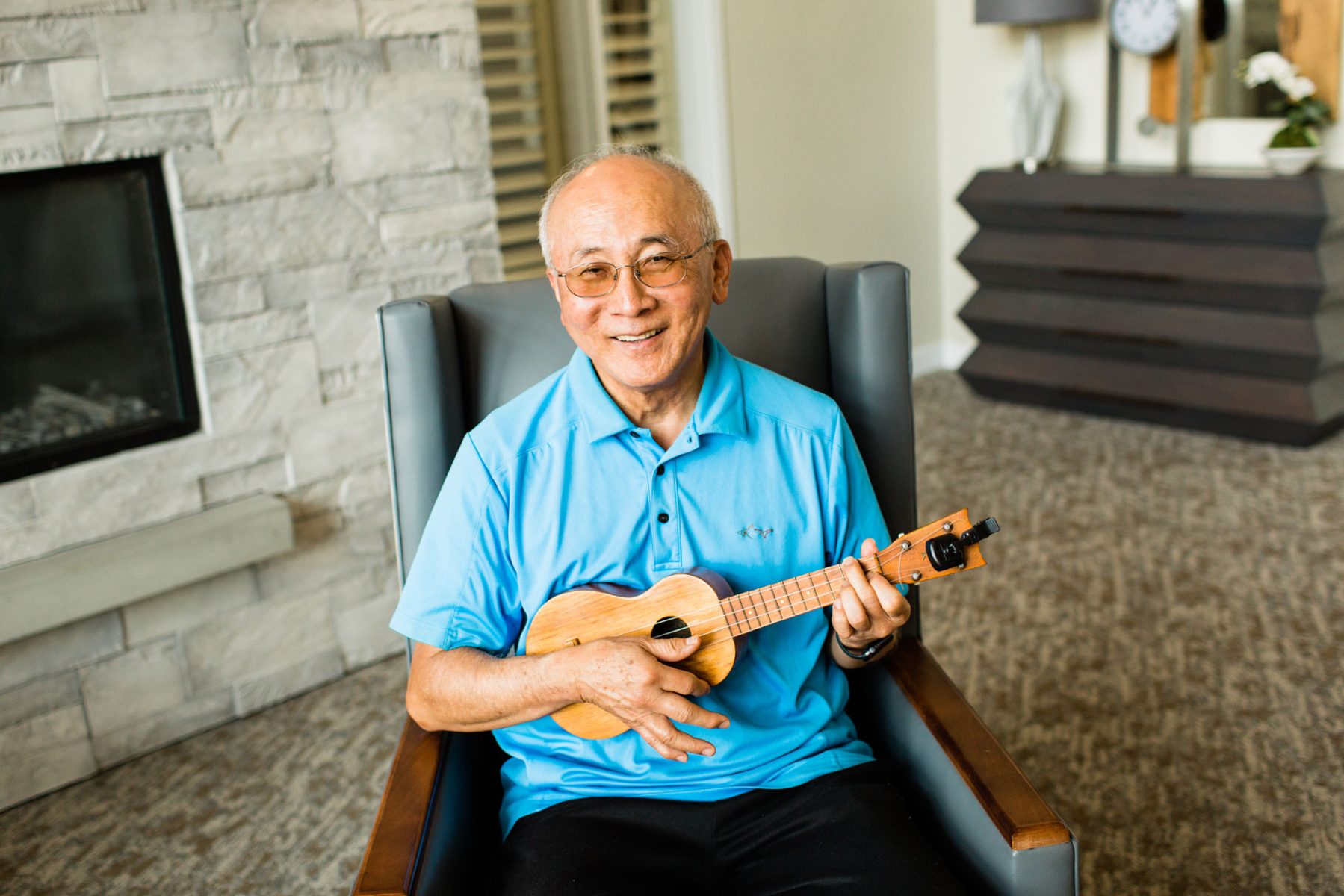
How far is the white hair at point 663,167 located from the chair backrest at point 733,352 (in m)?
0.22

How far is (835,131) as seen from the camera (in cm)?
430

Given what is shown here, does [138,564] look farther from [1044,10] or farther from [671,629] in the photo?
[1044,10]

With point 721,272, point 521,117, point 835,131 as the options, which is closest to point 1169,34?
point 835,131

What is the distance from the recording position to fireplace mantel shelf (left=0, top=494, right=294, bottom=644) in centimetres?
216

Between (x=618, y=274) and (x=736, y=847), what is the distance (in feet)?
2.03

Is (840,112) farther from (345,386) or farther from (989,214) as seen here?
(345,386)

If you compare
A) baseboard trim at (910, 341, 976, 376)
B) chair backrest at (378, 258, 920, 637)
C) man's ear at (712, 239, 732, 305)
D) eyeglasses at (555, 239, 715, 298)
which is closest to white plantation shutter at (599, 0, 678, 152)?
baseboard trim at (910, 341, 976, 376)

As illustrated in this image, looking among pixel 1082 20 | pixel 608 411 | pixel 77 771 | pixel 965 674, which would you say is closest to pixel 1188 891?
pixel 965 674

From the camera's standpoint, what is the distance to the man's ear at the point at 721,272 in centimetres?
146

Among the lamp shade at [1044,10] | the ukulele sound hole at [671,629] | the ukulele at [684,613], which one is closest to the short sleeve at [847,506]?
the ukulele at [684,613]

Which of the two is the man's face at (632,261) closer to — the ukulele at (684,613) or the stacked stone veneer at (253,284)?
the ukulele at (684,613)

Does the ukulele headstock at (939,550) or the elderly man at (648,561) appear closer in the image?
the ukulele headstock at (939,550)

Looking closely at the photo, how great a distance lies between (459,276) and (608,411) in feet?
4.54

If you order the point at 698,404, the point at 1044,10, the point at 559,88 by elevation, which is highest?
the point at 1044,10
